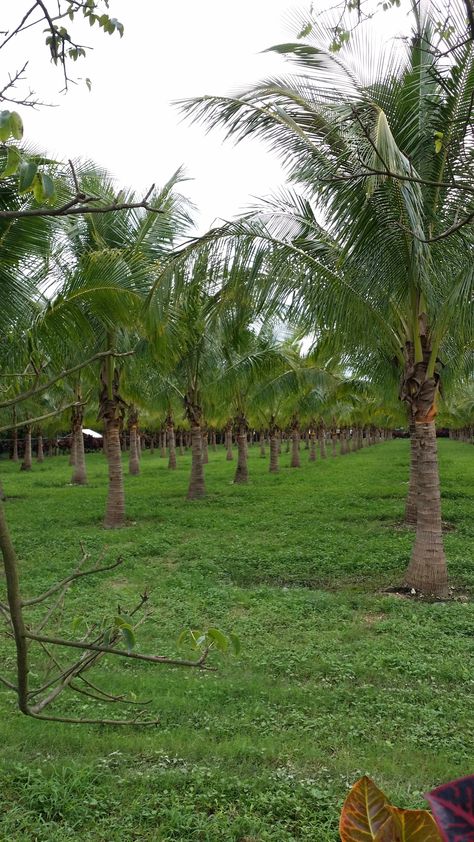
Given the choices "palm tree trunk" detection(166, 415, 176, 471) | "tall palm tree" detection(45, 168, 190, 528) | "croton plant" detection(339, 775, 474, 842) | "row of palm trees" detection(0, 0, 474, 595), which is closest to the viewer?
"croton plant" detection(339, 775, 474, 842)

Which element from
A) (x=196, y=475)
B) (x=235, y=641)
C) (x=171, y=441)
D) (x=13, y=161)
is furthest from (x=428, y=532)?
(x=171, y=441)

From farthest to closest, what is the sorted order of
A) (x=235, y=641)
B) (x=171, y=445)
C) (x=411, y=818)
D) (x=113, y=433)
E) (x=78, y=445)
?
(x=171, y=445), (x=78, y=445), (x=113, y=433), (x=235, y=641), (x=411, y=818)

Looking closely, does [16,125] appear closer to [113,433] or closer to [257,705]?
[257,705]

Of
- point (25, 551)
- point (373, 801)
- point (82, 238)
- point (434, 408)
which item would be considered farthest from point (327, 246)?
point (373, 801)

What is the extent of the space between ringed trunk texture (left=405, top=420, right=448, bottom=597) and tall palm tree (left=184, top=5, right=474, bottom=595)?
→ 12 millimetres

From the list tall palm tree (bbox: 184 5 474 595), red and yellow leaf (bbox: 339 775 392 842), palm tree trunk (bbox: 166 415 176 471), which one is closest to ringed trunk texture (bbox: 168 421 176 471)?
palm tree trunk (bbox: 166 415 176 471)

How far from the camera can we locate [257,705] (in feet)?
13.8

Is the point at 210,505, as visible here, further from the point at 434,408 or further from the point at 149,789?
the point at 149,789

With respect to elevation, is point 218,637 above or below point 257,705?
above

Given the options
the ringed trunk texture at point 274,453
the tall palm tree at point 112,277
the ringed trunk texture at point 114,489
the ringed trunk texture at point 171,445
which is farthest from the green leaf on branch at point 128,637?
the ringed trunk texture at point 171,445

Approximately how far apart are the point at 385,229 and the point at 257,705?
493 centimetres

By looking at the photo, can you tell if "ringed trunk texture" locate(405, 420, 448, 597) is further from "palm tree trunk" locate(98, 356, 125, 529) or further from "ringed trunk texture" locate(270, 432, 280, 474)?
"ringed trunk texture" locate(270, 432, 280, 474)

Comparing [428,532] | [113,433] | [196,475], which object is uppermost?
[113,433]

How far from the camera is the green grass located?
2988mm
